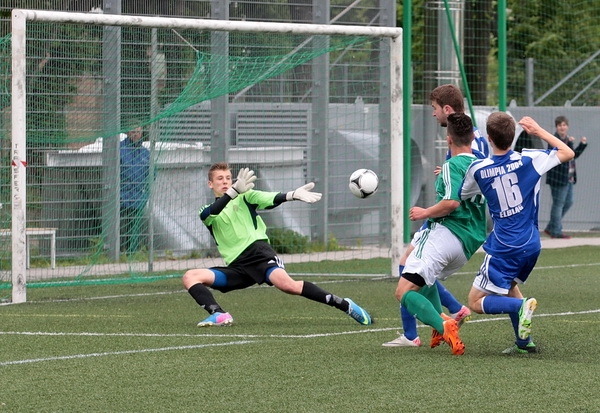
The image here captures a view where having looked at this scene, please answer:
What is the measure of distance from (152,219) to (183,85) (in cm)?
144

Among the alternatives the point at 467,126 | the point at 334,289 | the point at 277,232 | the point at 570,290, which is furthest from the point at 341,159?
the point at 467,126

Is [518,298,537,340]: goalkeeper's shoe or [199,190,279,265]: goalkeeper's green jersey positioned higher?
[199,190,279,265]: goalkeeper's green jersey

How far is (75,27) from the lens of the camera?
1178 cm

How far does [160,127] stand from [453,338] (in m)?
5.93

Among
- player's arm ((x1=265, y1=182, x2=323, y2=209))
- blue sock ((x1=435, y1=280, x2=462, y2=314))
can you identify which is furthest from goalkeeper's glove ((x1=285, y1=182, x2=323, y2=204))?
blue sock ((x1=435, y1=280, x2=462, y2=314))

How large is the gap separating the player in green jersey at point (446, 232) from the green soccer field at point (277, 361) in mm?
381

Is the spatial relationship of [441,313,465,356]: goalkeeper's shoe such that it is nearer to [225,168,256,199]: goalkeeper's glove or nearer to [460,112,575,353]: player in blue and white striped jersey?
[460,112,575,353]: player in blue and white striped jersey

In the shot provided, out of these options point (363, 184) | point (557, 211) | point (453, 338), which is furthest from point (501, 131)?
point (557, 211)

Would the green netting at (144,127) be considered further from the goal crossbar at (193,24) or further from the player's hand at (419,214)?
the player's hand at (419,214)

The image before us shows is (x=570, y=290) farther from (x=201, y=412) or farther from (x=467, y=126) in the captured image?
(x=201, y=412)

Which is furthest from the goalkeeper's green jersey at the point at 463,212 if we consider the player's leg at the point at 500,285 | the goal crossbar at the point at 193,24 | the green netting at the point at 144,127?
the green netting at the point at 144,127

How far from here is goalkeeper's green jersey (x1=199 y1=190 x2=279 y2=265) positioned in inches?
370

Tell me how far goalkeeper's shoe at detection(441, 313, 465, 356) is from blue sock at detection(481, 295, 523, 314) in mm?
256

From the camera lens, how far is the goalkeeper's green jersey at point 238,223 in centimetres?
941
